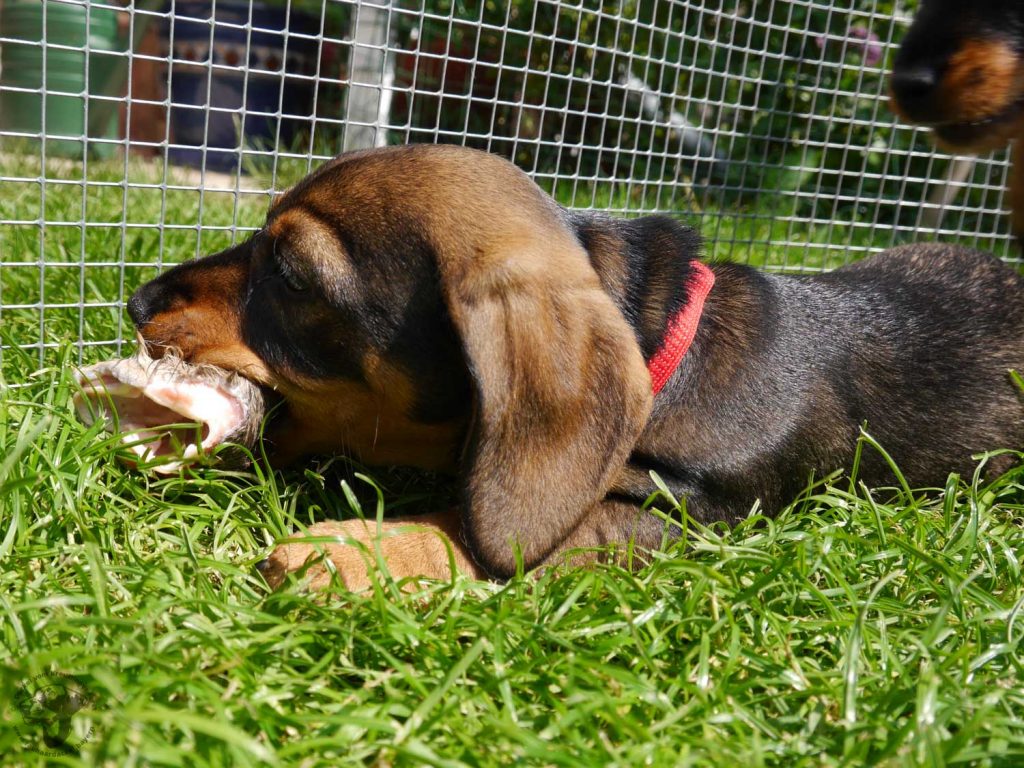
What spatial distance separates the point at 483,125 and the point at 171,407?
4.91 metres

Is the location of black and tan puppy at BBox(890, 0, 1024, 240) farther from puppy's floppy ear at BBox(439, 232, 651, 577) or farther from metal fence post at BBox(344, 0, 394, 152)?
metal fence post at BBox(344, 0, 394, 152)

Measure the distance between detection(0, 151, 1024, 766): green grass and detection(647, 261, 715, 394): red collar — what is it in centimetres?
46

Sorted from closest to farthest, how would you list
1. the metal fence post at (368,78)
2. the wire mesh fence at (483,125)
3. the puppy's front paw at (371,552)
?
the puppy's front paw at (371,552) → the wire mesh fence at (483,125) → the metal fence post at (368,78)

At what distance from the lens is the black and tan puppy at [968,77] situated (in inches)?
132

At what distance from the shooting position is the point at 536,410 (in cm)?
236

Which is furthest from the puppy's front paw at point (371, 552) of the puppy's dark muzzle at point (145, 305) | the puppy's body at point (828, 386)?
the puppy's dark muzzle at point (145, 305)

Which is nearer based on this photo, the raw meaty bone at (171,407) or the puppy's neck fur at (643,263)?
the raw meaty bone at (171,407)

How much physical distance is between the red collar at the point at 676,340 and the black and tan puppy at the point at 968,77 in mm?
1204

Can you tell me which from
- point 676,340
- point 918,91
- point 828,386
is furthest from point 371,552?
point 918,91

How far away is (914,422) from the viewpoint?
10.3 ft

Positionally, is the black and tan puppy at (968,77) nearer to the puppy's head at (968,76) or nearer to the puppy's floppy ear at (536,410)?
the puppy's head at (968,76)

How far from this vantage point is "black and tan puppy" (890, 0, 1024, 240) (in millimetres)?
3350
